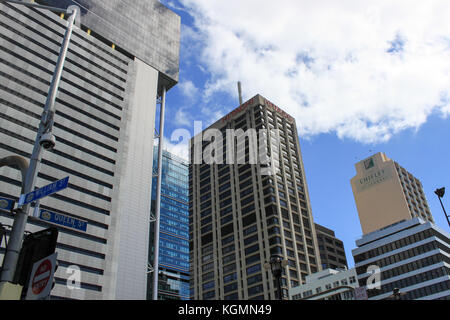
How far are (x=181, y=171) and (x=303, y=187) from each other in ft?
275

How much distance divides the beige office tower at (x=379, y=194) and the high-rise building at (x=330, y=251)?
16215mm

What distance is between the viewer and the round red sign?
26.7ft

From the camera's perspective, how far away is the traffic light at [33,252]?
28.9 ft

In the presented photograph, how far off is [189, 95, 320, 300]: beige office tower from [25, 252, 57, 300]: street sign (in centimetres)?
9367

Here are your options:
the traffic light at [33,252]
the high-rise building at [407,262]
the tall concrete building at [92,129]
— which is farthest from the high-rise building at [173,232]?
the traffic light at [33,252]

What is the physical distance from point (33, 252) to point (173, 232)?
16907 cm

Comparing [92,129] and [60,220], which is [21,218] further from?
[92,129]

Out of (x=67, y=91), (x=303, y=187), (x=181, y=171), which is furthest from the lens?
(x=181, y=171)

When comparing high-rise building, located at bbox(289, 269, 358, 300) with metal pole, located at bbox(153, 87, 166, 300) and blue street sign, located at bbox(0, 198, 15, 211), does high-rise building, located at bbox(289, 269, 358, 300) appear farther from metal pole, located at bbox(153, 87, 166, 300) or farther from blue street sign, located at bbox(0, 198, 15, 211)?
blue street sign, located at bbox(0, 198, 15, 211)

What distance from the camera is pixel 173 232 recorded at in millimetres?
174375

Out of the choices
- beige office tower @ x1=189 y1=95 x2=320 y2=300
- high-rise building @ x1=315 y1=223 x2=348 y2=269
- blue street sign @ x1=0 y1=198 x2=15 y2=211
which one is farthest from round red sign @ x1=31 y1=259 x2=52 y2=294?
high-rise building @ x1=315 y1=223 x2=348 y2=269

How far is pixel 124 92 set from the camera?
97000mm

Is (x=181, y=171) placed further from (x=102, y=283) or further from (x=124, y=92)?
(x=102, y=283)
